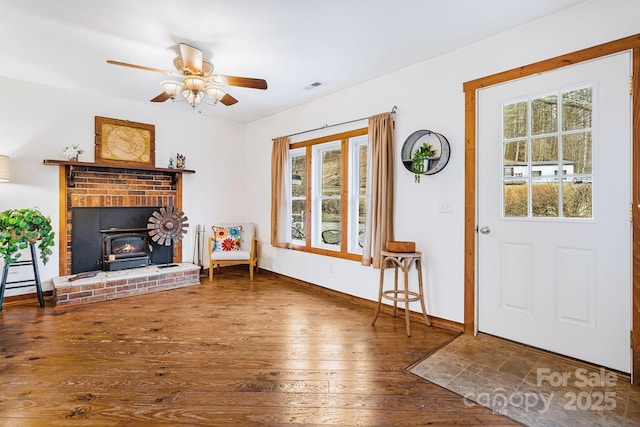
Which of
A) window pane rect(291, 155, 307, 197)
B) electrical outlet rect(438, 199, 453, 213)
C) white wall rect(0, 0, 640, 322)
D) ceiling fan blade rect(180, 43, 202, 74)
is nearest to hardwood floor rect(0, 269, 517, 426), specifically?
white wall rect(0, 0, 640, 322)

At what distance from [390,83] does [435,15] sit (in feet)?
3.47

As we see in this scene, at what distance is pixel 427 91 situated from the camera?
3166 mm

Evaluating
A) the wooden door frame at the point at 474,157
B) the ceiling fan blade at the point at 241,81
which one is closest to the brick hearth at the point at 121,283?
the ceiling fan blade at the point at 241,81

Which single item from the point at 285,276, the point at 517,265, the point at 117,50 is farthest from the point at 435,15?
the point at 285,276

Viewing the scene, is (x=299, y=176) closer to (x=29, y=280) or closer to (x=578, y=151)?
(x=578, y=151)

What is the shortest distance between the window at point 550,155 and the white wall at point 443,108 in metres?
0.36

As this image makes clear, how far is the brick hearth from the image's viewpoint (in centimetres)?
368

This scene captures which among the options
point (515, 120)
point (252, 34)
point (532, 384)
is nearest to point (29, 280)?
point (252, 34)

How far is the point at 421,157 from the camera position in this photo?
3037mm

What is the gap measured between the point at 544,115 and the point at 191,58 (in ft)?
10.0

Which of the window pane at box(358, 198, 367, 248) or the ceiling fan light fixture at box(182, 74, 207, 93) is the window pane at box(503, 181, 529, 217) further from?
the ceiling fan light fixture at box(182, 74, 207, 93)

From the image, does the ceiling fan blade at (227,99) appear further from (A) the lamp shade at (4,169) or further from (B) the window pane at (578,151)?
(B) the window pane at (578,151)

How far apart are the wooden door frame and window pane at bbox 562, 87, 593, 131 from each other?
0.22m

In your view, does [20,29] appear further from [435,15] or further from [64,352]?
[435,15]
